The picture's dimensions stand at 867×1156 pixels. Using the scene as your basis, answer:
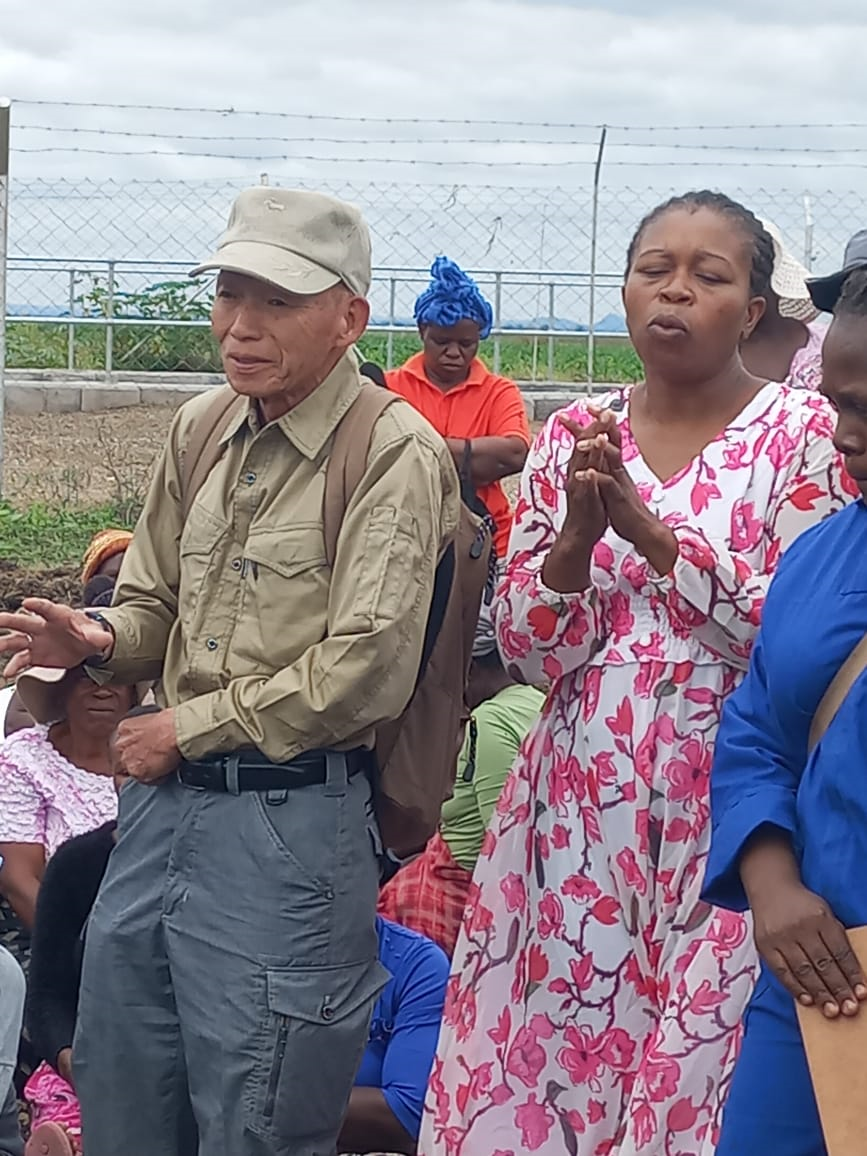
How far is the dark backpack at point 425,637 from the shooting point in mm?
2973

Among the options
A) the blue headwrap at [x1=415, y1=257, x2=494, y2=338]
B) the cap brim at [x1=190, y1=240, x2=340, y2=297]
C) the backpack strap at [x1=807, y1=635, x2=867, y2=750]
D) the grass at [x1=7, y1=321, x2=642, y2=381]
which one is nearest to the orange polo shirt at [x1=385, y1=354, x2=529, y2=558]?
the blue headwrap at [x1=415, y1=257, x2=494, y2=338]

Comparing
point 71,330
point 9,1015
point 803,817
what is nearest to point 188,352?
point 71,330

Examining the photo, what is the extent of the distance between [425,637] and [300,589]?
251 mm

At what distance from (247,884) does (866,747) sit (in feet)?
3.70

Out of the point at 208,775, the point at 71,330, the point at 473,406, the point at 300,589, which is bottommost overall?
the point at 208,775

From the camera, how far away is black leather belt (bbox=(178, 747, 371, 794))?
2.89 meters

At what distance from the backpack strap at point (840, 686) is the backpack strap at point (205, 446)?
4.20 feet

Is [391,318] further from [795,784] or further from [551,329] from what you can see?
[795,784]

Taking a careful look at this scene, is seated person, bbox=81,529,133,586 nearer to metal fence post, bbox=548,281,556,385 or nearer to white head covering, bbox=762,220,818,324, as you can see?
white head covering, bbox=762,220,818,324

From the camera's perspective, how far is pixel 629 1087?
123 inches

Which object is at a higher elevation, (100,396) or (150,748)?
(100,396)

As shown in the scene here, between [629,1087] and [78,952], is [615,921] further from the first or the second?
[78,952]

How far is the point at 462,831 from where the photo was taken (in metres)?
4.36

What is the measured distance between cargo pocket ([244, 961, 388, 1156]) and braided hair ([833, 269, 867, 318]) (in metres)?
1.34
